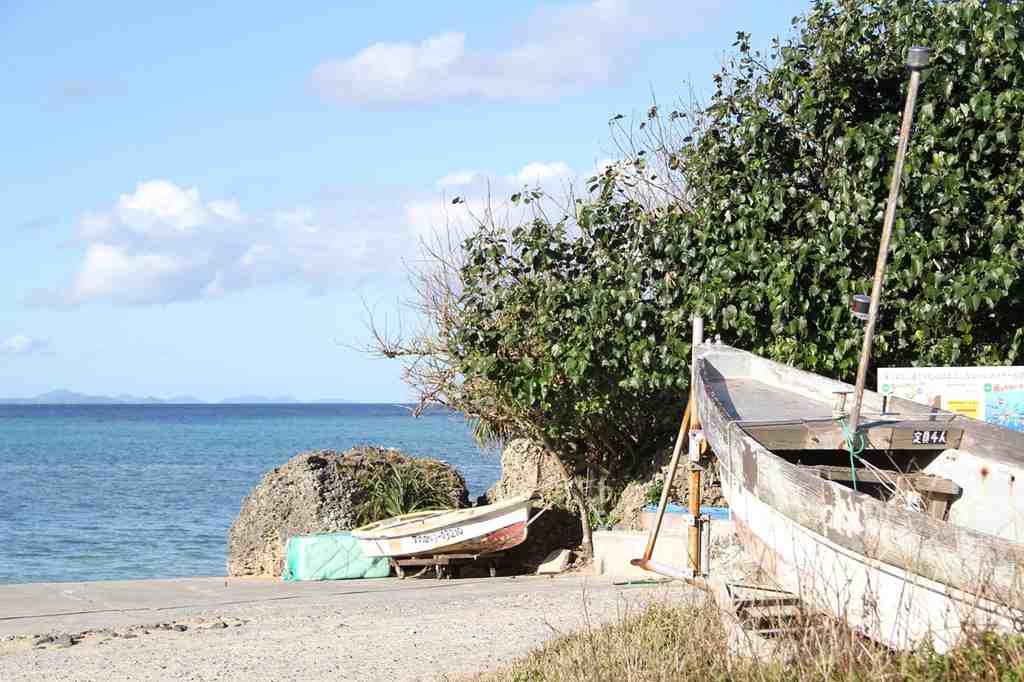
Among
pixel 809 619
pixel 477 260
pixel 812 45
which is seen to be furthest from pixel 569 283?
pixel 809 619

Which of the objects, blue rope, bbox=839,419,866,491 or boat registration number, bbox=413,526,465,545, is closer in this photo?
blue rope, bbox=839,419,866,491

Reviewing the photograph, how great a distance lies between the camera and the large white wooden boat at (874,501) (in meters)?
6.48

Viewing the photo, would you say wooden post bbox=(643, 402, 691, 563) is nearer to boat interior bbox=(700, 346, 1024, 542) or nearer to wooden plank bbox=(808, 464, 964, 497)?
boat interior bbox=(700, 346, 1024, 542)

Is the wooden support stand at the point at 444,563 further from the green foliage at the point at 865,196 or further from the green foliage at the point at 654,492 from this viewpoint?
the green foliage at the point at 865,196

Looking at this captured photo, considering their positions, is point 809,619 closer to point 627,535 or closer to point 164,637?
point 164,637

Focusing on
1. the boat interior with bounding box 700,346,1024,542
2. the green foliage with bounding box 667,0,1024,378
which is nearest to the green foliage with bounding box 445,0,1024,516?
the green foliage with bounding box 667,0,1024,378

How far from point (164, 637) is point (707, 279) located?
6552 mm

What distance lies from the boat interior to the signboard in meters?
0.74

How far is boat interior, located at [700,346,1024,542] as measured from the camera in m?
8.66

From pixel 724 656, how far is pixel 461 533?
8170 millimetres

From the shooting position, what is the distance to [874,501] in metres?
6.87

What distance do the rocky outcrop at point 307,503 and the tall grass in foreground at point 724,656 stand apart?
28.0ft

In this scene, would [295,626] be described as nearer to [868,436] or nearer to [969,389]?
[868,436]

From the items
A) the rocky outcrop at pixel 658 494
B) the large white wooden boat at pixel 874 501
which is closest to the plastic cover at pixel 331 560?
the rocky outcrop at pixel 658 494
